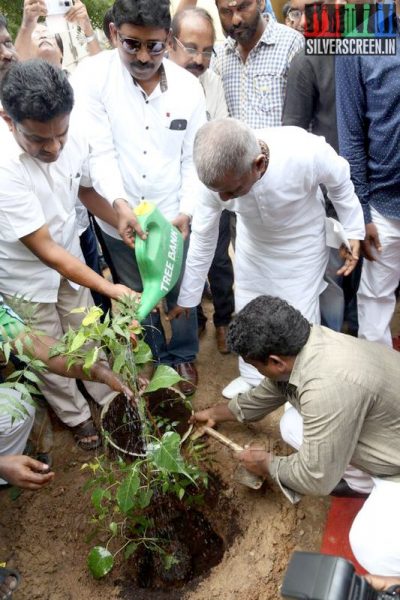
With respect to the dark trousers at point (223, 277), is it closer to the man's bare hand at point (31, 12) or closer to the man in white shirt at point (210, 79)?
the man in white shirt at point (210, 79)

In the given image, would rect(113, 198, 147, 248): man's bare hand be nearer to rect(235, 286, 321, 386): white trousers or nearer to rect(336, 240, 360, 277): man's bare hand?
rect(235, 286, 321, 386): white trousers

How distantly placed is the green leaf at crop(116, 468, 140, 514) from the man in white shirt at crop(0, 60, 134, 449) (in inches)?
25.5

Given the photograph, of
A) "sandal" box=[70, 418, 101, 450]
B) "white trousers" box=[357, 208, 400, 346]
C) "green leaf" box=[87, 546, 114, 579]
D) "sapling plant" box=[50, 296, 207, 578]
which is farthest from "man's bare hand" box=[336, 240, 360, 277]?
"green leaf" box=[87, 546, 114, 579]

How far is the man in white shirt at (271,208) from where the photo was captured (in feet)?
6.17

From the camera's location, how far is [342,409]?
172cm

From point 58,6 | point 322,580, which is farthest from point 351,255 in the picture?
point 58,6

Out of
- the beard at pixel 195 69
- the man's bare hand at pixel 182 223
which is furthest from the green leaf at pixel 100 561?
the beard at pixel 195 69

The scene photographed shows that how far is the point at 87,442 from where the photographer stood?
268 centimetres

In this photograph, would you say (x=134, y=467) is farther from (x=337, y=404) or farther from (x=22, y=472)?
(x=337, y=404)

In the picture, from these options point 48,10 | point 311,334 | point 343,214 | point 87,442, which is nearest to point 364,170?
point 343,214

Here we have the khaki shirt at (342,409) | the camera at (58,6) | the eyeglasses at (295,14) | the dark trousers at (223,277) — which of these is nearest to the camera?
the khaki shirt at (342,409)

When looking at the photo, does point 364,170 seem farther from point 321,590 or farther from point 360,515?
point 321,590

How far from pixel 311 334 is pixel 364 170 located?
103 centimetres

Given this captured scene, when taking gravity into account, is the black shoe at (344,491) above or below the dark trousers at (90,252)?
below
